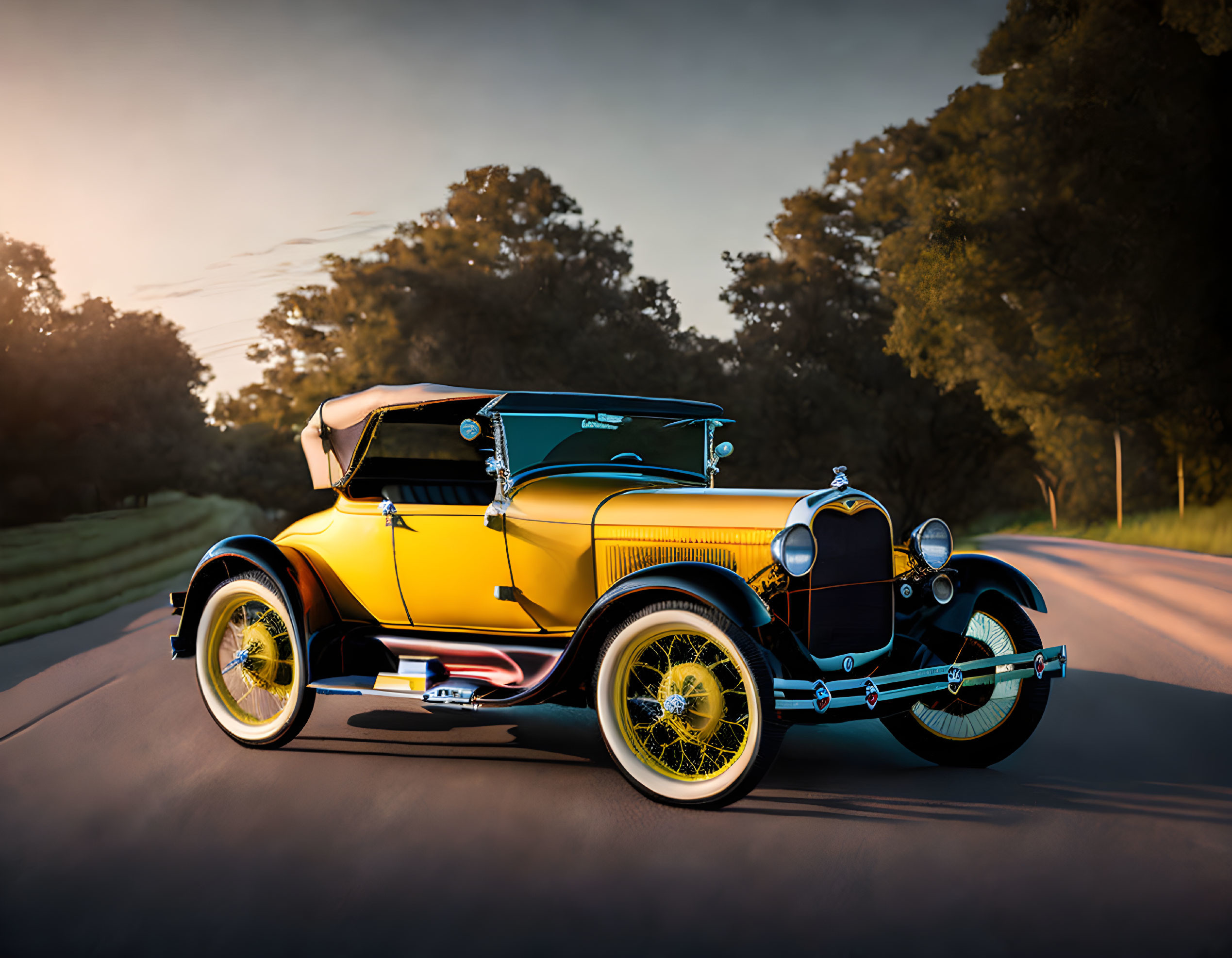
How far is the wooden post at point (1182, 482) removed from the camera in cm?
2038

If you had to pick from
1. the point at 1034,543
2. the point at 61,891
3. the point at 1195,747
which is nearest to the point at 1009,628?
the point at 1195,747

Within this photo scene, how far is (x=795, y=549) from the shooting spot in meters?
4.43

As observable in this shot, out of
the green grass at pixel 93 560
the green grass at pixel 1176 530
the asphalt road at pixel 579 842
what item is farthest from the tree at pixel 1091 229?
the green grass at pixel 93 560

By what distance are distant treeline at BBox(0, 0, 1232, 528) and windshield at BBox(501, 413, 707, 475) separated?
1444cm

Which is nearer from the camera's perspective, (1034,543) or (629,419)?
(629,419)

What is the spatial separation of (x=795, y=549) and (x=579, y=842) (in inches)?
61.7

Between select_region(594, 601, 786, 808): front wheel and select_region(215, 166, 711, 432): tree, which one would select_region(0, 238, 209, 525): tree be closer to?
select_region(215, 166, 711, 432): tree

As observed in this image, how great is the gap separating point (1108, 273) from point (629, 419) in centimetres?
1776

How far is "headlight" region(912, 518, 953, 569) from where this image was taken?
16.8 feet

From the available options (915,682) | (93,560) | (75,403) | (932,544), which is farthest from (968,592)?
(75,403)

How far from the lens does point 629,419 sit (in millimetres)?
5781

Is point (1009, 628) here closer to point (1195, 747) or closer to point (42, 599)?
point (1195, 747)

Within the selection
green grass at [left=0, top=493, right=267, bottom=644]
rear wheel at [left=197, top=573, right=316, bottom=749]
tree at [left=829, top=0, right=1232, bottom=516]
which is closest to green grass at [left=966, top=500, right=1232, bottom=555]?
tree at [left=829, top=0, right=1232, bottom=516]

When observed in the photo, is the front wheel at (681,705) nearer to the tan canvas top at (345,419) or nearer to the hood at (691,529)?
the hood at (691,529)
